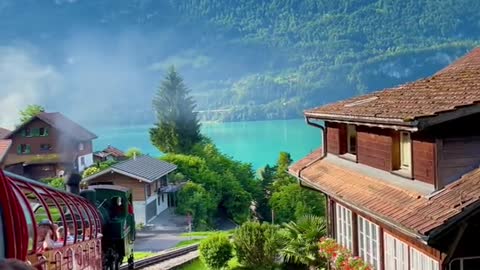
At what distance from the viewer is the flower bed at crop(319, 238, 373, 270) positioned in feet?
43.3

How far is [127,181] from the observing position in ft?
156

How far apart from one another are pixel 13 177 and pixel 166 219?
4226cm

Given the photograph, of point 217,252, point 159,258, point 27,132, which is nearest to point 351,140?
point 217,252

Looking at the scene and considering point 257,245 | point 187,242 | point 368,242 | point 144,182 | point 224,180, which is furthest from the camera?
point 224,180

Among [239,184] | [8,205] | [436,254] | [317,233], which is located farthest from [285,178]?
[8,205]

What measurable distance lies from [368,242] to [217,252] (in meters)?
12.2

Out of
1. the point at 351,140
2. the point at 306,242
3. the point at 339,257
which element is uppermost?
the point at 351,140

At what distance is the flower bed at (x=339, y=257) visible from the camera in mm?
13211

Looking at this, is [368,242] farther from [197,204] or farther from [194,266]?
[197,204]

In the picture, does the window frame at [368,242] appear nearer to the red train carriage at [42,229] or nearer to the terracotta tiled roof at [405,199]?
the terracotta tiled roof at [405,199]

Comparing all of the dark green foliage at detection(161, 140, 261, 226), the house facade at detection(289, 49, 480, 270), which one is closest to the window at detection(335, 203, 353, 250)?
the house facade at detection(289, 49, 480, 270)

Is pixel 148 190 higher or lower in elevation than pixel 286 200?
higher

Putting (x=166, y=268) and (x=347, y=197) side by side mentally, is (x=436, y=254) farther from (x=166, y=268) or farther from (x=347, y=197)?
(x=166, y=268)

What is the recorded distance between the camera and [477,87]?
1046 cm
